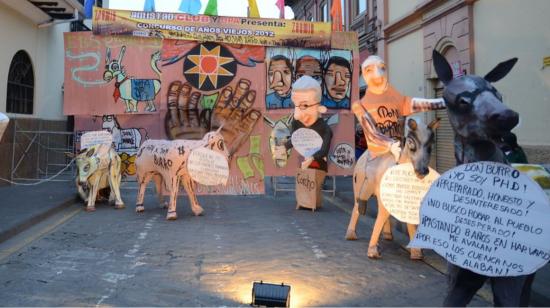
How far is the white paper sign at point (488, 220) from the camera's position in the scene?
253 centimetres

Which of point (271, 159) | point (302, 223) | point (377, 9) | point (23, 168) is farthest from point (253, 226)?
point (377, 9)

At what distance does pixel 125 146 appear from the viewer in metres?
Answer: 10.2

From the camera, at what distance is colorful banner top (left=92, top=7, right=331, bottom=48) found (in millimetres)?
9820

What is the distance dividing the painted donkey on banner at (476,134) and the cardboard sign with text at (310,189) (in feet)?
19.2

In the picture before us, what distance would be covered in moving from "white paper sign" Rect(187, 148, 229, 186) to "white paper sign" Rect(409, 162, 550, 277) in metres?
4.97

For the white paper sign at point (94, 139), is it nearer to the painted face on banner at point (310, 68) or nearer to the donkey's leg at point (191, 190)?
the donkey's leg at point (191, 190)

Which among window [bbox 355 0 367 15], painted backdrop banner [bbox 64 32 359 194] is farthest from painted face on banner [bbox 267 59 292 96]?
window [bbox 355 0 367 15]

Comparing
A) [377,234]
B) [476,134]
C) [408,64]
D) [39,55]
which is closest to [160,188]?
[377,234]

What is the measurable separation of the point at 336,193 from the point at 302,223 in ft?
12.7

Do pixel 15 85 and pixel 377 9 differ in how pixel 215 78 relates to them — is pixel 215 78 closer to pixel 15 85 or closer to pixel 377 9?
pixel 15 85

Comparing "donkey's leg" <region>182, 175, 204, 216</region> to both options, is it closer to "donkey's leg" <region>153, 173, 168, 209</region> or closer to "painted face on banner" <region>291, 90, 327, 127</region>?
"donkey's leg" <region>153, 173, 168, 209</region>

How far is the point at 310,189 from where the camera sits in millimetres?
8805

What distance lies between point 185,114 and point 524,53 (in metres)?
6.80

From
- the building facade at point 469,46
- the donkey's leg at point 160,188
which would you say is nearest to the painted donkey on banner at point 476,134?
the building facade at point 469,46
